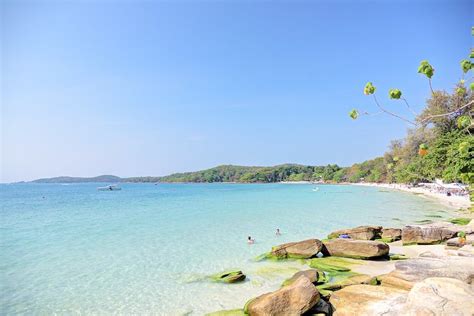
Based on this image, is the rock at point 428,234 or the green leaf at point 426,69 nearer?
the green leaf at point 426,69

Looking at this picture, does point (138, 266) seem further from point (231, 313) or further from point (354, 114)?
point (354, 114)

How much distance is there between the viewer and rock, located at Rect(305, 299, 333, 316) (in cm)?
676

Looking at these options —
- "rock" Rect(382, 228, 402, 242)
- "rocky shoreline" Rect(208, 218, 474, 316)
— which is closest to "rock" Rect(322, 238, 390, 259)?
"rocky shoreline" Rect(208, 218, 474, 316)

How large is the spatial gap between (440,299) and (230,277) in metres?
6.69

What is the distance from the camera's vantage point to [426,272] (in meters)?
7.89

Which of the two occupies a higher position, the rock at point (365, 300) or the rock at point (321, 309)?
the rock at point (365, 300)

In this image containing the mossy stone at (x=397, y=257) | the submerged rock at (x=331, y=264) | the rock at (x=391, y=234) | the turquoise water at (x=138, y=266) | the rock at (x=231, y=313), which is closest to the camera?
the rock at (x=231, y=313)

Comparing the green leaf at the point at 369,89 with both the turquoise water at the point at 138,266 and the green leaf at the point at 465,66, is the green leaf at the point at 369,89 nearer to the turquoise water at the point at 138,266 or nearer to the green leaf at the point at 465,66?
the green leaf at the point at 465,66

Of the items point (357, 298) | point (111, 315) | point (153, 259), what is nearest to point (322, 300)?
point (357, 298)

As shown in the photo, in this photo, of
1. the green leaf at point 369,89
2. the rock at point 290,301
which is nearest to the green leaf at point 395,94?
the green leaf at point 369,89

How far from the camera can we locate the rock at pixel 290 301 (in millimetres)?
6613

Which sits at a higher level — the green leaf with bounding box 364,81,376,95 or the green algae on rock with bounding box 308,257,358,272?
the green leaf with bounding box 364,81,376,95

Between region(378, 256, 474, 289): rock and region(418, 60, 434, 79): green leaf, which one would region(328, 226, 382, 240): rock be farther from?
region(418, 60, 434, 79): green leaf

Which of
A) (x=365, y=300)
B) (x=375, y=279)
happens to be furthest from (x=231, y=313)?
(x=375, y=279)
